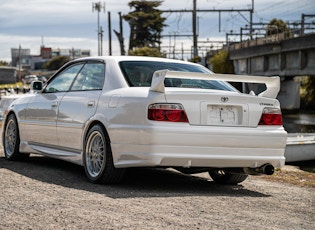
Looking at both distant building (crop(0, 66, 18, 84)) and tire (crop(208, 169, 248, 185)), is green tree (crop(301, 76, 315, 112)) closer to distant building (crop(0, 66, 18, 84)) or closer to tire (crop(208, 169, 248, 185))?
tire (crop(208, 169, 248, 185))

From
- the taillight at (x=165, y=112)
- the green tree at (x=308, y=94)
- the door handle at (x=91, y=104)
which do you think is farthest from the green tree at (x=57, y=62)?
the taillight at (x=165, y=112)

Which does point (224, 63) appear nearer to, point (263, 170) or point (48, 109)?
point (48, 109)

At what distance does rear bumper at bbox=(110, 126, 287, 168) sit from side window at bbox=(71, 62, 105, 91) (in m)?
0.94

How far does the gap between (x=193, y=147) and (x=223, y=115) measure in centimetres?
48

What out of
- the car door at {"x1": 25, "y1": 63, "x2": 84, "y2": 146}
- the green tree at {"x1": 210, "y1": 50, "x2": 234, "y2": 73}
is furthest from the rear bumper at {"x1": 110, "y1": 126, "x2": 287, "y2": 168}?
the green tree at {"x1": 210, "y1": 50, "x2": 234, "y2": 73}

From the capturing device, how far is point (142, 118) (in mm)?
6602

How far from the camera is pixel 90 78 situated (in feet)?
25.8

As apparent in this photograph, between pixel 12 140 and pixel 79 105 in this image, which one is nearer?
pixel 79 105

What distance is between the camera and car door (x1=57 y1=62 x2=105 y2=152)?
7475 millimetres

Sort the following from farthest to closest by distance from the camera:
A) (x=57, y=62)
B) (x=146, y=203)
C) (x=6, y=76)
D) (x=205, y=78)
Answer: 1. (x=57, y=62)
2. (x=6, y=76)
3. (x=205, y=78)
4. (x=146, y=203)

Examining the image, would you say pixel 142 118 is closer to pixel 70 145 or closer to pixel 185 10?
pixel 70 145

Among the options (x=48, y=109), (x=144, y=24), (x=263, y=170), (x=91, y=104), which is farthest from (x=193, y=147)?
(x=144, y=24)

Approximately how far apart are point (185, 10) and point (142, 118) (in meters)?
67.3

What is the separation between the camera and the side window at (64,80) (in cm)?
829
